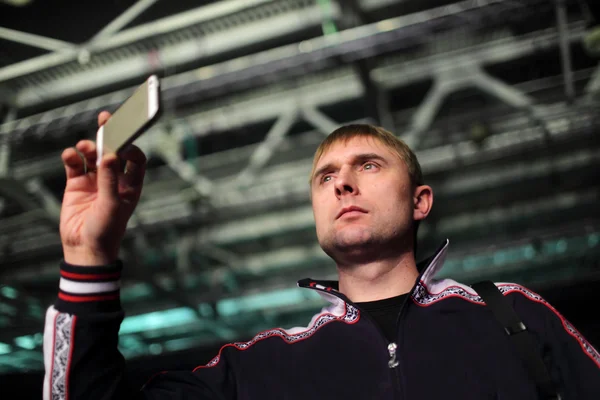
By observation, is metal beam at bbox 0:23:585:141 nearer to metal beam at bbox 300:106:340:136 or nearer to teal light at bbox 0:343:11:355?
metal beam at bbox 300:106:340:136

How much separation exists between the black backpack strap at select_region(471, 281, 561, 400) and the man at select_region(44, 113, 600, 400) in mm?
24

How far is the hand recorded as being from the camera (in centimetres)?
97

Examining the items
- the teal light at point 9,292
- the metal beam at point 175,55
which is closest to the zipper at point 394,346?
the metal beam at point 175,55

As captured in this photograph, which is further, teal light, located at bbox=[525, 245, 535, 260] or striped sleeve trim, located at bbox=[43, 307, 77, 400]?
teal light, located at bbox=[525, 245, 535, 260]

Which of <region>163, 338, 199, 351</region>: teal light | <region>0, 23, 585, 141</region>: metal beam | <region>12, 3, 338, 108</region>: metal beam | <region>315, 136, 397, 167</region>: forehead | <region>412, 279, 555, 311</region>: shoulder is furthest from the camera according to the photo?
<region>163, 338, 199, 351</region>: teal light

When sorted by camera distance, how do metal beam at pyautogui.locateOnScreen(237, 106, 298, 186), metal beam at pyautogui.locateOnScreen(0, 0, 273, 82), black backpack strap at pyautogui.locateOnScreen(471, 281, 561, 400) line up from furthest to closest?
metal beam at pyautogui.locateOnScreen(237, 106, 298, 186), metal beam at pyautogui.locateOnScreen(0, 0, 273, 82), black backpack strap at pyautogui.locateOnScreen(471, 281, 561, 400)

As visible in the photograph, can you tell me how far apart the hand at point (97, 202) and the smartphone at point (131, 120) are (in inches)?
1.1

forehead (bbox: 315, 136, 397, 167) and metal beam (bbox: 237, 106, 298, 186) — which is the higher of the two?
metal beam (bbox: 237, 106, 298, 186)

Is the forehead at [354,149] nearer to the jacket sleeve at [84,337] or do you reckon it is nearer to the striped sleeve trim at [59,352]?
the jacket sleeve at [84,337]

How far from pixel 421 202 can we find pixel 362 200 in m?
0.31

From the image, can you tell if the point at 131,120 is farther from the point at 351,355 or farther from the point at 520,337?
the point at 520,337

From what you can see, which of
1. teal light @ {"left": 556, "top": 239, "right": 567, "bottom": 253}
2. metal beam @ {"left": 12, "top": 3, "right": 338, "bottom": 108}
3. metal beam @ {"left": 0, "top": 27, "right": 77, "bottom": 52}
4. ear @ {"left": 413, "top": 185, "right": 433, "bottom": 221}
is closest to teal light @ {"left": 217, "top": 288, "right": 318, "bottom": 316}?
teal light @ {"left": 556, "top": 239, "right": 567, "bottom": 253}

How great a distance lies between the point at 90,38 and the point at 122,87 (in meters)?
0.39

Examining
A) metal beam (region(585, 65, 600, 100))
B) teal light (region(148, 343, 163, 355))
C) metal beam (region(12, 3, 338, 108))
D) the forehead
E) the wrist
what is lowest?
the wrist
